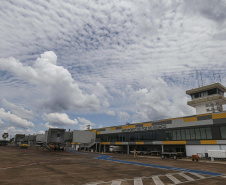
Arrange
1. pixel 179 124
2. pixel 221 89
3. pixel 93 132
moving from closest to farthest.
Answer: pixel 179 124 → pixel 221 89 → pixel 93 132

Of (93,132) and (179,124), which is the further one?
(93,132)

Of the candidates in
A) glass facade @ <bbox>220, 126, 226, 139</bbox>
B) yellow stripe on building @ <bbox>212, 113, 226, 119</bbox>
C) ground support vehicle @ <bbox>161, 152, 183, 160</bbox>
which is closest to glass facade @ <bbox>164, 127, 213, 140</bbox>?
glass facade @ <bbox>220, 126, 226, 139</bbox>

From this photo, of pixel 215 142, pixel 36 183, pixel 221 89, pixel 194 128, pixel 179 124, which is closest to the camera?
pixel 36 183

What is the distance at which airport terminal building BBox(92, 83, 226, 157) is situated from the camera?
37.7 metres

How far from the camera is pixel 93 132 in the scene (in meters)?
71.2

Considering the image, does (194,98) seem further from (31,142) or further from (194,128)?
(31,142)

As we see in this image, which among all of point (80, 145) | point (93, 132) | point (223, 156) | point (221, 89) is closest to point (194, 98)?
point (221, 89)

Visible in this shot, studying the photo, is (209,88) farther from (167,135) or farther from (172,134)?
(167,135)

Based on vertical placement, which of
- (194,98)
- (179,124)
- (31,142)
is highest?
(194,98)

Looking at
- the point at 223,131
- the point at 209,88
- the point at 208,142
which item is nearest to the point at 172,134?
the point at 208,142

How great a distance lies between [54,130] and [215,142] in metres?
42.2

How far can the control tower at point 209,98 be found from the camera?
186 feet

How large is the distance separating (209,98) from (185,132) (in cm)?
2242

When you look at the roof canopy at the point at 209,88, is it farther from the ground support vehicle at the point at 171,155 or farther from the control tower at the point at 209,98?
the ground support vehicle at the point at 171,155
